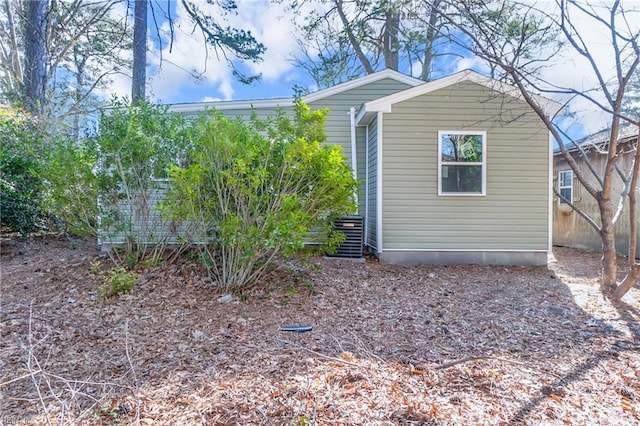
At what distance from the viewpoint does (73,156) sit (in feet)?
14.4

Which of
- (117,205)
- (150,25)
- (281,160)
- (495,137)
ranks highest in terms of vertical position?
(150,25)

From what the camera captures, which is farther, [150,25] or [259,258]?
[150,25]

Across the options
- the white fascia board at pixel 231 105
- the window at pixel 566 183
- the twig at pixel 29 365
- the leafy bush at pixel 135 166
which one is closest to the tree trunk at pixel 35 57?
the white fascia board at pixel 231 105

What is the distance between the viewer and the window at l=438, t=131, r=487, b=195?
255 inches

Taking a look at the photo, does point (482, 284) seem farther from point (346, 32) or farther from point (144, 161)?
point (346, 32)

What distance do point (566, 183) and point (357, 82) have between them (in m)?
6.96

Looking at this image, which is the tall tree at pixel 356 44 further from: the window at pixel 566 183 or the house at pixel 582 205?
the window at pixel 566 183

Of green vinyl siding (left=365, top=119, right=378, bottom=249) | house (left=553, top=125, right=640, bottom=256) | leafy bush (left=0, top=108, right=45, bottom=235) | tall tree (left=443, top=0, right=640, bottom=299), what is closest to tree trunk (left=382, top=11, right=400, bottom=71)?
green vinyl siding (left=365, top=119, right=378, bottom=249)

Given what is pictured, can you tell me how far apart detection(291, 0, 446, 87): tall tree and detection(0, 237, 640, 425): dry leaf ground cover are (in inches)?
315

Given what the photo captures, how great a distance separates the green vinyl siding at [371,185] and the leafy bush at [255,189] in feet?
8.76

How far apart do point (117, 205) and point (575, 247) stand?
11136 mm

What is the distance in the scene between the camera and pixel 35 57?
817 centimetres

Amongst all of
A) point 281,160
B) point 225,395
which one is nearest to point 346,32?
point 281,160

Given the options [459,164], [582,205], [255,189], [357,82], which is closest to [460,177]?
[459,164]
